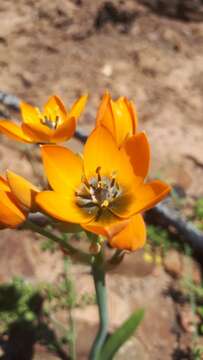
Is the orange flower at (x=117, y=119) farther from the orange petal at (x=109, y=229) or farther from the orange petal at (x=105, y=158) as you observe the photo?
the orange petal at (x=109, y=229)

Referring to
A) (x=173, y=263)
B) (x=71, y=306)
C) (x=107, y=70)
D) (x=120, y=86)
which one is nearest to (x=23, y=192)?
(x=71, y=306)

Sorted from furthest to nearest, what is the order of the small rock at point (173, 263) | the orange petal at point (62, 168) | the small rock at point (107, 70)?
1. the small rock at point (107, 70)
2. the small rock at point (173, 263)
3. the orange petal at point (62, 168)

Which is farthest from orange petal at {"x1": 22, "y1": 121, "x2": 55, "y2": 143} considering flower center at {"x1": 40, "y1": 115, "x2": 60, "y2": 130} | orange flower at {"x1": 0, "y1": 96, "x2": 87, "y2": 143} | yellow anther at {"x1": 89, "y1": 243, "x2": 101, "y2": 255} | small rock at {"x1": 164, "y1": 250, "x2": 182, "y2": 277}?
small rock at {"x1": 164, "y1": 250, "x2": 182, "y2": 277}

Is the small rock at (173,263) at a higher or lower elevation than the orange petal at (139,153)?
lower

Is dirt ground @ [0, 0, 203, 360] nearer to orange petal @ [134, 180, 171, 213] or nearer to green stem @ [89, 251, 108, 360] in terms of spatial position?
green stem @ [89, 251, 108, 360]

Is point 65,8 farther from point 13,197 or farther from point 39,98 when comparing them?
point 13,197

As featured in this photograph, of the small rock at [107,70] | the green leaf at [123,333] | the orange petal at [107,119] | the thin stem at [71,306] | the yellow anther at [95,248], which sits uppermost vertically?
the orange petal at [107,119]

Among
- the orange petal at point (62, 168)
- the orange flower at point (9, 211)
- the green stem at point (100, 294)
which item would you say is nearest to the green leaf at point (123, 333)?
the green stem at point (100, 294)
